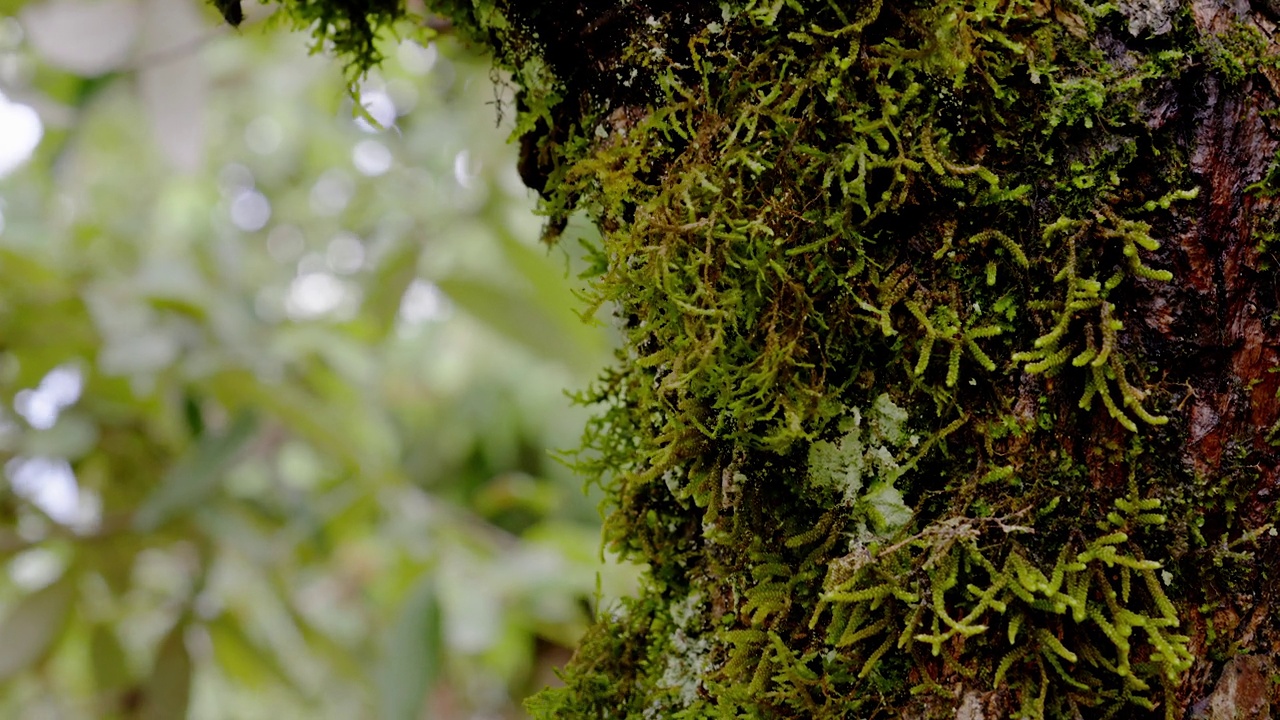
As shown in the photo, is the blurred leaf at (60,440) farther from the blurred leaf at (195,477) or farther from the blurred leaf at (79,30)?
the blurred leaf at (79,30)

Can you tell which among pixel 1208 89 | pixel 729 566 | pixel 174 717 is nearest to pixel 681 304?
pixel 729 566

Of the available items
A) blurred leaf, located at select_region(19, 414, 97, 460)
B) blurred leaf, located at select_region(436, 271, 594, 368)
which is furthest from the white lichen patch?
blurred leaf, located at select_region(19, 414, 97, 460)

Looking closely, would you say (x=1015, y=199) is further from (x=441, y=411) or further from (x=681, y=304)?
(x=441, y=411)

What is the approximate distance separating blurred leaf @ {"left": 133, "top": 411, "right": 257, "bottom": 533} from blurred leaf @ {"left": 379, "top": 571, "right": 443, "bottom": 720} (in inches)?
15.6

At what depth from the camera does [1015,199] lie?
0.46 m

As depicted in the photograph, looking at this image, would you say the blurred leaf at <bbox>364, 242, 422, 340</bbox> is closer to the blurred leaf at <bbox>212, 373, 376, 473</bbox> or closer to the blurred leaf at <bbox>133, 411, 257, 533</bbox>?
the blurred leaf at <bbox>212, 373, 376, 473</bbox>

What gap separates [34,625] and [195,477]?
0.36 metres

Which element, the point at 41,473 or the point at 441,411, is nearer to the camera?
the point at 41,473

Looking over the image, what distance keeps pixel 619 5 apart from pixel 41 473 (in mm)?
1852

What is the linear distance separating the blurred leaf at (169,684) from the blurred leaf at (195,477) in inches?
9.2

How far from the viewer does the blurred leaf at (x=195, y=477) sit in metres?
1.57

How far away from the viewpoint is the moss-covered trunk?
1.47ft

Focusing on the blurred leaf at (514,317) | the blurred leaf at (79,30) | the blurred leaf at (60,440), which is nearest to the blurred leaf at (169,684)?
the blurred leaf at (60,440)

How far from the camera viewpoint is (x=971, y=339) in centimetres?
46
